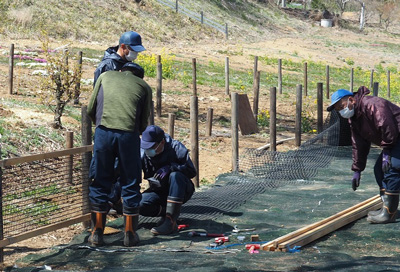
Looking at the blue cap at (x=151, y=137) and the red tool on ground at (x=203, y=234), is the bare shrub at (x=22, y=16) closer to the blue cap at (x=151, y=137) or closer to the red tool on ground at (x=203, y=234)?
the blue cap at (x=151, y=137)

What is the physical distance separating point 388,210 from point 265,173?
11.0 feet

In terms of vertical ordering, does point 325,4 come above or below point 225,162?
above

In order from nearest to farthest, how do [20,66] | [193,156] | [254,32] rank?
[193,156], [20,66], [254,32]

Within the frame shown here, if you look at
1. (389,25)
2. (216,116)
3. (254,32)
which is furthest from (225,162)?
(389,25)

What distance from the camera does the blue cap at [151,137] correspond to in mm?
6844

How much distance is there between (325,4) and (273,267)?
75.3 m

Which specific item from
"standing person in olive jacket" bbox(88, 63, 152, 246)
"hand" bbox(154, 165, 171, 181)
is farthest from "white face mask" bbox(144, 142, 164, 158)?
"standing person in olive jacket" bbox(88, 63, 152, 246)

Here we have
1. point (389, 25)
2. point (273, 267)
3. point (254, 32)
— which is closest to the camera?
point (273, 267)

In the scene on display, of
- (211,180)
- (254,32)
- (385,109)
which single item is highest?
(254,32)

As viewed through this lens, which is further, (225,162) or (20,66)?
(20,66)

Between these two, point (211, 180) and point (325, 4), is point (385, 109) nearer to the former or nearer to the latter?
point (211, 180)

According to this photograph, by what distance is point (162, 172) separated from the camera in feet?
23.0

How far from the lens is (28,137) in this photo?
1120cm

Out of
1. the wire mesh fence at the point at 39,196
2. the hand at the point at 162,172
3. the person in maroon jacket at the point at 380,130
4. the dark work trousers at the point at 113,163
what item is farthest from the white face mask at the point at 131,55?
the person in maroon jacket at the point at 380,130
